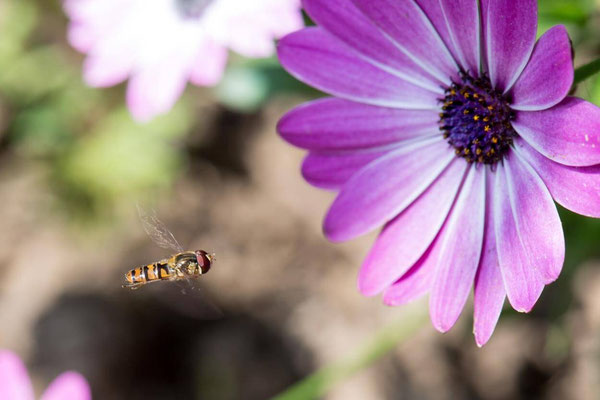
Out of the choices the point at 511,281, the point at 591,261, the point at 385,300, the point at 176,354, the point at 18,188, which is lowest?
the point at 511,281

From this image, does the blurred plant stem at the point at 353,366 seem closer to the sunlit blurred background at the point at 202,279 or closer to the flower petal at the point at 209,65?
the sunlit blurred background at the point at 202,279

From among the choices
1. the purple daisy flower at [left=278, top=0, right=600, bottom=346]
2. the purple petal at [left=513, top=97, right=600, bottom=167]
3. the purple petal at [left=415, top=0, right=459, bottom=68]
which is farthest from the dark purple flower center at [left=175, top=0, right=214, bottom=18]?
the purple petal at [left=513, top=97, right=600, bottom=167]

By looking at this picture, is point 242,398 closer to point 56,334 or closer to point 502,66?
point 56,334

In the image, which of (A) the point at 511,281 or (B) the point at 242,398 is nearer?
(A) the point at 511,281

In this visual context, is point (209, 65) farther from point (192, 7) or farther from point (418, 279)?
point (418, 279)

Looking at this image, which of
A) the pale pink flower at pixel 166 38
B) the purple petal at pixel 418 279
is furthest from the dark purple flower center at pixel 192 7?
the purple petal at pixel 418 279

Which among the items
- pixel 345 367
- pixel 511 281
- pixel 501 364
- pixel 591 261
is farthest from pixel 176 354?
pixel 511 281
